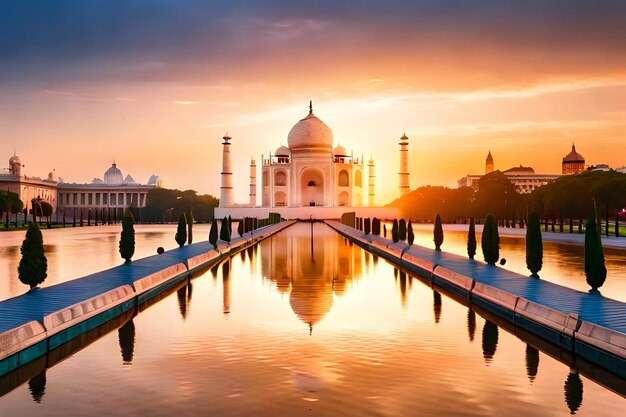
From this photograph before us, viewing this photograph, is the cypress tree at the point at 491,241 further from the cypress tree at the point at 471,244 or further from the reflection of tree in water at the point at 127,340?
the reflection of tree in water at the point at 127,340

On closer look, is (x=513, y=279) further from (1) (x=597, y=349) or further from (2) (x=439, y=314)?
(1) (x=597, y=349)

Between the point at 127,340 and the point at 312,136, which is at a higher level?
Result: the point at 312,136

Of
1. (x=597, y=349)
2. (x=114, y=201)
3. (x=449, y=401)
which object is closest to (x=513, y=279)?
(x=597, y=349)

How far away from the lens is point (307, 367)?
7.18 meters

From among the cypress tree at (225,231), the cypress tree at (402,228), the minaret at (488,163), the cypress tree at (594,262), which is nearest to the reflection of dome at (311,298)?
the cypress tree at (594,262)

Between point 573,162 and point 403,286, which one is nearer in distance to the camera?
point 403,286

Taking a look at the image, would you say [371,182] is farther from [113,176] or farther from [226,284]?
[226,284]

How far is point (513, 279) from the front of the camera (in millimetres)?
13023

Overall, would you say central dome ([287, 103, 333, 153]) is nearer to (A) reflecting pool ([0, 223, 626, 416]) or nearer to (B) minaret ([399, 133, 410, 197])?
(B) minaret ([399, 133, 410, 197])

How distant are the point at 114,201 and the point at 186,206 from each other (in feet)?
112

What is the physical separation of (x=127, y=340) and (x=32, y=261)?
135 inches

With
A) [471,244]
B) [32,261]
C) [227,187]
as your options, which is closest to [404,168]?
[227,187]

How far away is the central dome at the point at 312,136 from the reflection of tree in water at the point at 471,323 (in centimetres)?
6976

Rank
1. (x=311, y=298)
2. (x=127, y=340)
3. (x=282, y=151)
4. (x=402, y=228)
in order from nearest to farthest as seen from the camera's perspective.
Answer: (x=127, y=340) → (x=311, y=298) → (x=402, y=228) → (x=282, y=151)
